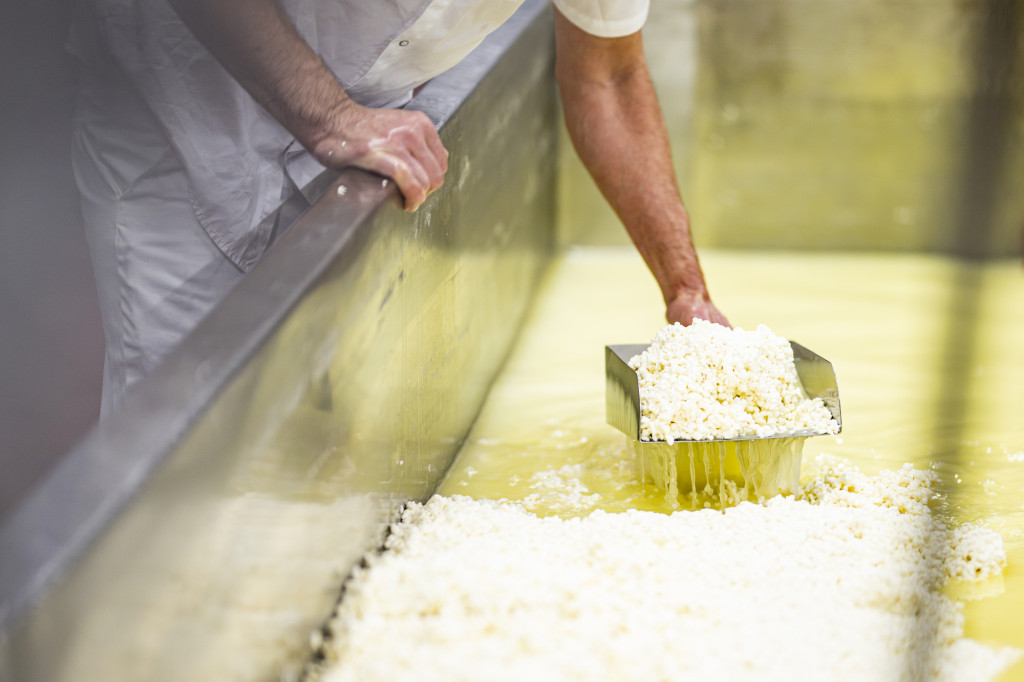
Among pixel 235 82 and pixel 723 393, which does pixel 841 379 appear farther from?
pixel 235 82

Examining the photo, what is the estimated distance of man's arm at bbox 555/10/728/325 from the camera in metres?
1.64

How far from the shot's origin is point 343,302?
1.04 metres

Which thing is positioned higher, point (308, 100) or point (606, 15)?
point (606, 15)

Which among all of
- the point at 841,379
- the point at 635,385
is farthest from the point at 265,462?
the point at 841,379

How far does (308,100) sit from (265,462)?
18.8 inches

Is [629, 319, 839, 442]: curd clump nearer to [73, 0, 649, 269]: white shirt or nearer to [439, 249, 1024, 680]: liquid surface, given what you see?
[439, 249, 1024, 680]: liquid surface

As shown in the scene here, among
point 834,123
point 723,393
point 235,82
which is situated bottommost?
point 723,393

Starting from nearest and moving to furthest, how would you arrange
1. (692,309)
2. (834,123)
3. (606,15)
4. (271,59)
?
(271,59)
(692,309)
(606,15)
(834,123)

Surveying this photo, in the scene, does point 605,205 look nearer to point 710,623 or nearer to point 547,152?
point 547,152

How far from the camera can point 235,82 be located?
1325 mm

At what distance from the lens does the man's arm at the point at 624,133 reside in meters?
1.64

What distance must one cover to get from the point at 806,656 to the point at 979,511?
58 cm

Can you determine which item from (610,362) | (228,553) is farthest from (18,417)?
(228,553)

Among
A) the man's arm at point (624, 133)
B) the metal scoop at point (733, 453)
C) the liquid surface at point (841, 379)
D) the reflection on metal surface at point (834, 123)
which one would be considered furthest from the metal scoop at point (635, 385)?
the reflection on metal surface at point (834, 123)
